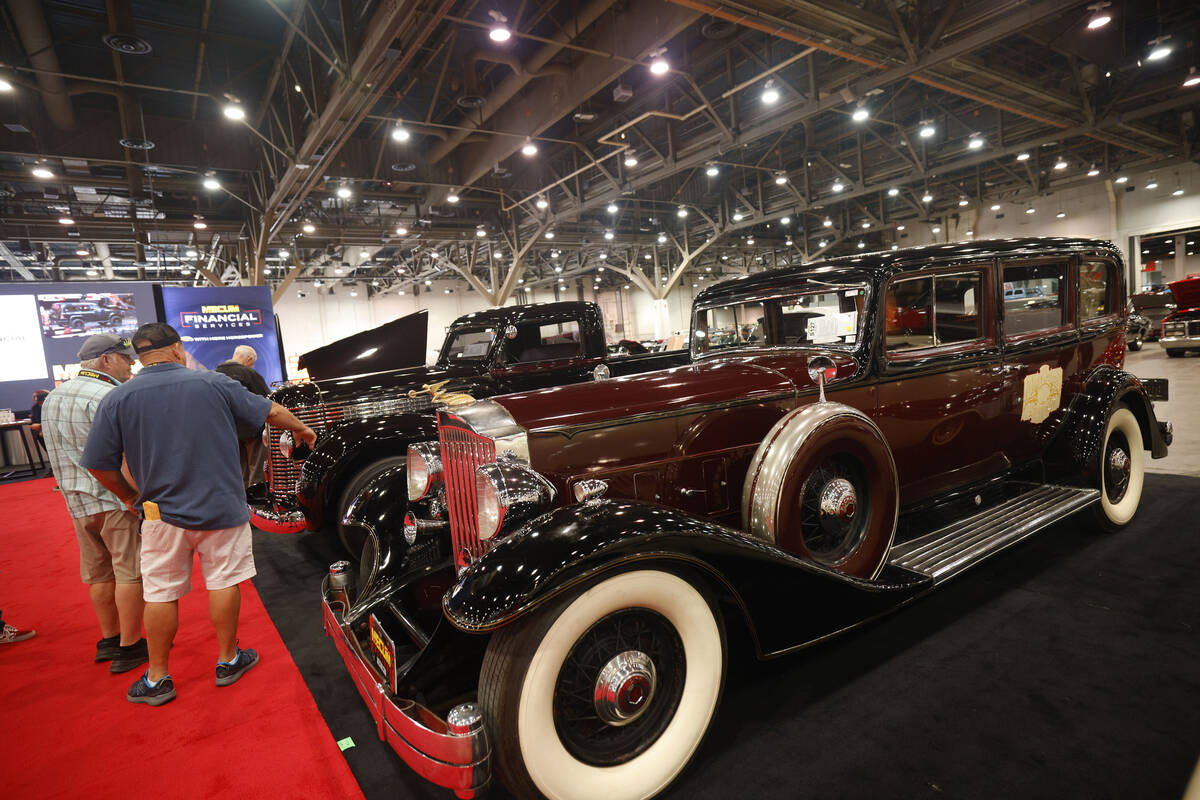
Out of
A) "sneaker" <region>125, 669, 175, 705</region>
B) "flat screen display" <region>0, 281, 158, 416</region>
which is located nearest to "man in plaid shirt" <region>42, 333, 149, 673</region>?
"sneaker" <region>125, 669, 175, 705</region>

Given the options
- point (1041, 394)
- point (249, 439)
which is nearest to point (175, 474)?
point (249, 439)

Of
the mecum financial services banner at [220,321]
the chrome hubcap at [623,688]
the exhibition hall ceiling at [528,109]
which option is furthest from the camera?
the mecum financial services banner at [220,321]

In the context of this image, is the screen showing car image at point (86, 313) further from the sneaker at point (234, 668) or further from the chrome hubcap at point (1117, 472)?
the chrome hubcap at point (1117, 472)

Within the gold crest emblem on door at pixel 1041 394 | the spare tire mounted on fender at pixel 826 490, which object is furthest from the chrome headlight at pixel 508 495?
the gold crest emblem on door at pixel 1041 394

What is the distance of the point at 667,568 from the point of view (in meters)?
1.82

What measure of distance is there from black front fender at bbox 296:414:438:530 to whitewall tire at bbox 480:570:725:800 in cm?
280

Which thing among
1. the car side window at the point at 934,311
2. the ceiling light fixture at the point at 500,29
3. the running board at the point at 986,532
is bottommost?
the running board at the point at 986,532

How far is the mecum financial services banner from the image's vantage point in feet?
31.5

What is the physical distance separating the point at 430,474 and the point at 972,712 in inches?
90.5

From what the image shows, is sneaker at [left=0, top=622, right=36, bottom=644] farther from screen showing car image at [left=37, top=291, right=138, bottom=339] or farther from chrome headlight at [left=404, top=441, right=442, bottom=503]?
screen showing car image at [left=37, top=291, right=138, bottom=339]

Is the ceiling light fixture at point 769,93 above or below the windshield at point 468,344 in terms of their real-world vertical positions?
above

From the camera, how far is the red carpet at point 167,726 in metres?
2.11

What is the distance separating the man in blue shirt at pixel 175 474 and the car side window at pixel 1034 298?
401 cm

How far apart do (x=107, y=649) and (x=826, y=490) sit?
A: 390cm
